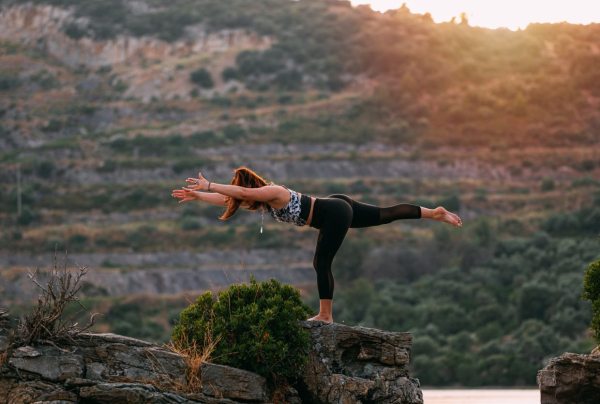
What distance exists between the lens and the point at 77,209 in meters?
74.1

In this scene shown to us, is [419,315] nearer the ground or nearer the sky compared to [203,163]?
nearer the ground

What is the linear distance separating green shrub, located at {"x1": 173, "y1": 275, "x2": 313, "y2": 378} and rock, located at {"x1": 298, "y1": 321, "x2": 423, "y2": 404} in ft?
0.71

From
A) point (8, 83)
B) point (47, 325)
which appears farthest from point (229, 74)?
point (47, 325)

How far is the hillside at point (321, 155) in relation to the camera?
53.6 meters

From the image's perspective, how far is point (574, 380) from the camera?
37.3ft

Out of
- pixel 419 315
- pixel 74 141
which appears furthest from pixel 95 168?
pixel 419 315

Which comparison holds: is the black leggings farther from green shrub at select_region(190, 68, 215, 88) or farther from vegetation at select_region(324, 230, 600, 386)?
green shrub at select_region(190, 68, 215, 88)

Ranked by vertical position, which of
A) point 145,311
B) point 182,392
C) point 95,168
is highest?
point 182,392

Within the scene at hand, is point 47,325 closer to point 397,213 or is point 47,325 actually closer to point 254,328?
point 254,328

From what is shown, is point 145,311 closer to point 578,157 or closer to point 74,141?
point 74,141

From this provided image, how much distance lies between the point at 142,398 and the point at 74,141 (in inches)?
3194

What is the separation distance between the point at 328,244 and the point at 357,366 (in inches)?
51.5

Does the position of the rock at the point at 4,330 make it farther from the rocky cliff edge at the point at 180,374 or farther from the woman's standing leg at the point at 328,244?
the woman's standing leg at the point at 328,244

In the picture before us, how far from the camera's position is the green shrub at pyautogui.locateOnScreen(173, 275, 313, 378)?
9.23m
